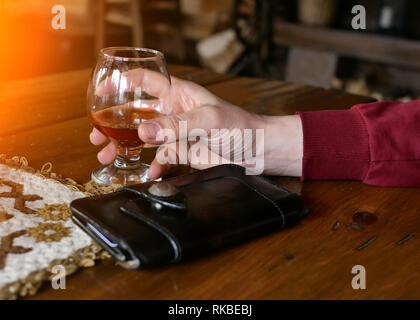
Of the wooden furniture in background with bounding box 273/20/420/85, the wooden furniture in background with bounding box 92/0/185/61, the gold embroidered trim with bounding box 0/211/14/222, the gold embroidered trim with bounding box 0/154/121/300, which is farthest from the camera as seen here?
the wooden furniture in background with bounding box 92/0/185/61

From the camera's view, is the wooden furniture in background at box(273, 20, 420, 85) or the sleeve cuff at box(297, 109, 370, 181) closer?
the sleeve cuff at box(297, 109, 370, 181)

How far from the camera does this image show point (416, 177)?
2.63 ft

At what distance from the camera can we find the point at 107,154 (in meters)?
0.78

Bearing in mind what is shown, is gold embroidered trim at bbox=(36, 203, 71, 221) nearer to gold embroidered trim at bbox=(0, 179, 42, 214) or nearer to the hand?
gold embroidered trim at bbox=(0, 179, 42, 214)

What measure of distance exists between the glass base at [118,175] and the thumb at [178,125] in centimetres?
9

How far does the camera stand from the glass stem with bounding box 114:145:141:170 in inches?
29.6

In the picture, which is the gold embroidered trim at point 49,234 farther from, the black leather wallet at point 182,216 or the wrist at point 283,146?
the wrist at point 283,146

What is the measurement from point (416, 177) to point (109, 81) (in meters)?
0.48

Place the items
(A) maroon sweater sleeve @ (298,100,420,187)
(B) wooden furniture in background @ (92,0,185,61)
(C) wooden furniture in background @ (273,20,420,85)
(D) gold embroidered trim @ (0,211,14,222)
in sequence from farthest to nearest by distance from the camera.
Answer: (B) wooden furniture in background @ (92,0,185,61)
(C) wooden furniture in background @ (273,20,420,85)
(A) maroon sweater sleeve @ (298,100,420,187)
(D) gold embroidered trim @ (0,211,14,222)

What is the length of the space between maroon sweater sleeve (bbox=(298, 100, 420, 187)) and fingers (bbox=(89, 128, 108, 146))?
32cm

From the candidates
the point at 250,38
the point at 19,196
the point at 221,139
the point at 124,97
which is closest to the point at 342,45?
the point at 250,38

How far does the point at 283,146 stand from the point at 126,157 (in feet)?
0.81

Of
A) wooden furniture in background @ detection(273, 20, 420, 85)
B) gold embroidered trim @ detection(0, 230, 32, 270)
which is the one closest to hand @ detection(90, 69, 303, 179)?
gold embroidered trim @ detection(0, 230, 32, 270)

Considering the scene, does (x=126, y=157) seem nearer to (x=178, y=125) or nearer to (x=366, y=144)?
(x=178, y=125)
